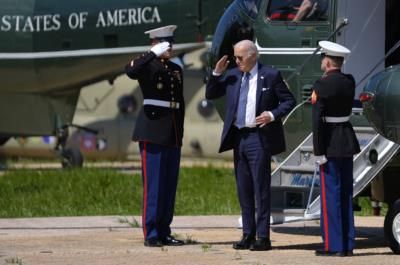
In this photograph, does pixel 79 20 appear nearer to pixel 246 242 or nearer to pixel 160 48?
pixel 160 48

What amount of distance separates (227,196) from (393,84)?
254 inches

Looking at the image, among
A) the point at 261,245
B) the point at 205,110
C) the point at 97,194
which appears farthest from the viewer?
the point at 205,110

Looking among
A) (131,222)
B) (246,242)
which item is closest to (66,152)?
(131,222)

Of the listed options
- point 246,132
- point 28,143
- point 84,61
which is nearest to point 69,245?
point 246,132

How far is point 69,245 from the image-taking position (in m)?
11.1

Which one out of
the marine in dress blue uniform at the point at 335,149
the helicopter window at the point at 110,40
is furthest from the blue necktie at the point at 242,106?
the helicopter window at the point at 110,40

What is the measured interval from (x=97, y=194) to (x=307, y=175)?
5380mm

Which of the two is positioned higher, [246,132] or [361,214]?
[246,132]

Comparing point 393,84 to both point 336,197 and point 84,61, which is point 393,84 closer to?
point 336,197

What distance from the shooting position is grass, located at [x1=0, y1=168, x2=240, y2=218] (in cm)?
1484

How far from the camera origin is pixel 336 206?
10195 millimetres

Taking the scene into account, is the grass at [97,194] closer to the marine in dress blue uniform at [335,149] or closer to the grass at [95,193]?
the grass at [95,193]

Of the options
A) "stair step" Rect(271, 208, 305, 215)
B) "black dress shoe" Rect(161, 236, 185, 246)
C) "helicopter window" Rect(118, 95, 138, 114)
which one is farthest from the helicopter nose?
"helicopter window" Rect(118, 95, 138, 114)

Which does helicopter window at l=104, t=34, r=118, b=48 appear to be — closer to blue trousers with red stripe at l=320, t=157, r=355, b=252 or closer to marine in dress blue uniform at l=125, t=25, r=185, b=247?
marine in dress blue uniform at l=125, t=25, r=185, b=247
